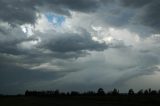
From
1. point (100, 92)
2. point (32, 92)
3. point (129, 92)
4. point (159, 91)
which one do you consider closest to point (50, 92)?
point (32, 92)

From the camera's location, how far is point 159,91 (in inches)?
6265

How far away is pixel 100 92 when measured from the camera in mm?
177375

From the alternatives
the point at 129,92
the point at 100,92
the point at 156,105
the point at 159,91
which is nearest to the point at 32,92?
the point at 100,92

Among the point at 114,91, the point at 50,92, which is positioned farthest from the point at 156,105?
the point at 50,92

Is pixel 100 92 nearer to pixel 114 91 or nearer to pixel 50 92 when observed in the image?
pixel 114 91

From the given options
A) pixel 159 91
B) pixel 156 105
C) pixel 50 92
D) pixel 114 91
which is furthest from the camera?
pixel 50 92

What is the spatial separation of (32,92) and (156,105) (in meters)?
136

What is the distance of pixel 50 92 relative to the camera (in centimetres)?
19388

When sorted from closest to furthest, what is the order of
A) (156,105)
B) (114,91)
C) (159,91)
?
(156,105) < (159,91) < (114,91)

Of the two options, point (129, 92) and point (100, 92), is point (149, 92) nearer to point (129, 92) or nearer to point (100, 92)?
point (129, 92)

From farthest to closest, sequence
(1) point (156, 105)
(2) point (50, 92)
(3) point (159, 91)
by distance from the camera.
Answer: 1. (2) point (50, 92)
2. (3) point (159, 91)
3. (1) point (156, 105)

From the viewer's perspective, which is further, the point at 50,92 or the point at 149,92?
the point at 50,92

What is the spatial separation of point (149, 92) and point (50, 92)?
5907cm

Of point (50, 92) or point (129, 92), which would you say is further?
point (50, 92)
